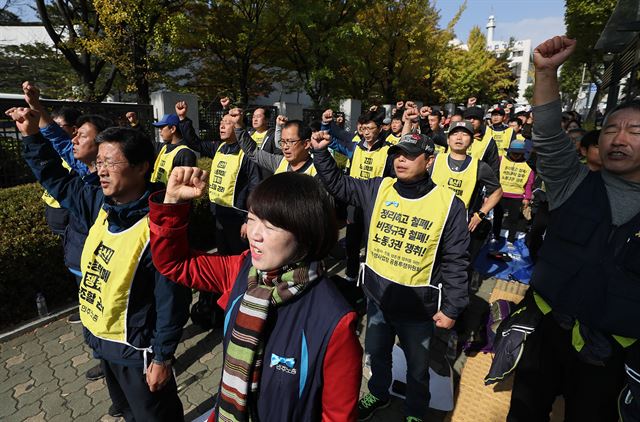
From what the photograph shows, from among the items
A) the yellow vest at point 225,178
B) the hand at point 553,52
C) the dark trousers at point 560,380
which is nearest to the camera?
the hand at point 553,52

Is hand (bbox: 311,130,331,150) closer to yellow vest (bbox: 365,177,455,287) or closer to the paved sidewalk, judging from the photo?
yellow vest (bbox: 365,177,455,287)

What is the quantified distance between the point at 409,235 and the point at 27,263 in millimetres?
4164

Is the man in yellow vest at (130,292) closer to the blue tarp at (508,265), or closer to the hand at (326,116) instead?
the hand at (326,116)

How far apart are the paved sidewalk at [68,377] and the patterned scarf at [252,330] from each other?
1.99m

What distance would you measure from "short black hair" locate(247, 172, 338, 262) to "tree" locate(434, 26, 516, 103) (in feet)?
101

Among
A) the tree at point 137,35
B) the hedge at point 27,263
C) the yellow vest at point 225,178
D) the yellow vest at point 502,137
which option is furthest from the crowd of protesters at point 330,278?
the tree at point 137,35

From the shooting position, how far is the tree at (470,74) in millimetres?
30031

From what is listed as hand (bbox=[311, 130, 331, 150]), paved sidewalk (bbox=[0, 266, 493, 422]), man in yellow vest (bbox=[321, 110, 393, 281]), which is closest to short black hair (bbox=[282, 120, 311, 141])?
hand (bbox=[311, 130, 331, 150])

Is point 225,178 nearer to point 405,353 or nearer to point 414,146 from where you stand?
point 414,146

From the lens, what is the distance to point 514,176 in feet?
20.8

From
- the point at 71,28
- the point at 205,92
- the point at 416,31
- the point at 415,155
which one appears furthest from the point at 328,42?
the point at 415,155

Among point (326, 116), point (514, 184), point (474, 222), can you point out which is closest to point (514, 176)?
point (514, 184)

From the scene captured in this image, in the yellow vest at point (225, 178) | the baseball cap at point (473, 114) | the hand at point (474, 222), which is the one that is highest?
the baseball cap at point (473, 114)

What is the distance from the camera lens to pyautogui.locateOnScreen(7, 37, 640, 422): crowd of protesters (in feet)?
4.46
